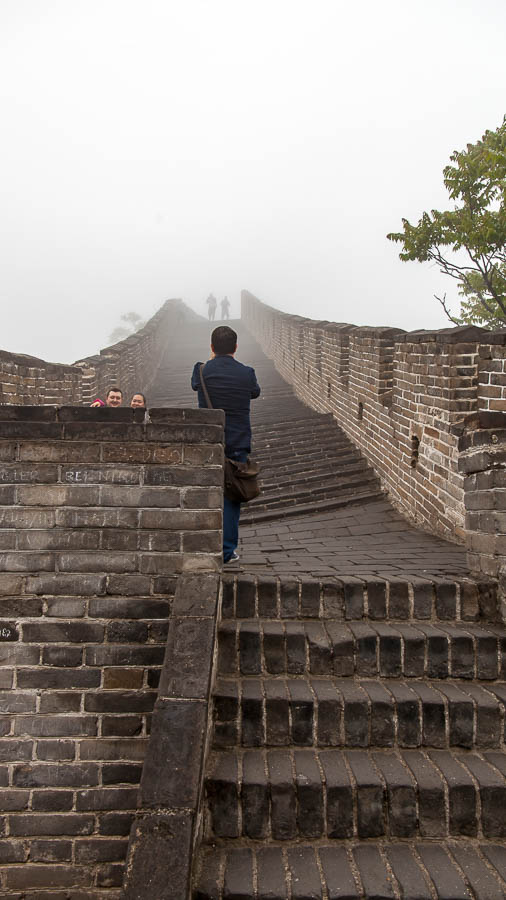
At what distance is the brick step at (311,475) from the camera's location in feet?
24.7

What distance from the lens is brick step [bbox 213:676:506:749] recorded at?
10.1 ft

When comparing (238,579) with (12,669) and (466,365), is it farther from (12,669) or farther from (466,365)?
(466,365)

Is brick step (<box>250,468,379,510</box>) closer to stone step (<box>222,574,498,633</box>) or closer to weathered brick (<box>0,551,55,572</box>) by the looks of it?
stone step (<box>222,574,498,633</box>)

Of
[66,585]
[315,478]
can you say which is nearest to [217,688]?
[66,585]

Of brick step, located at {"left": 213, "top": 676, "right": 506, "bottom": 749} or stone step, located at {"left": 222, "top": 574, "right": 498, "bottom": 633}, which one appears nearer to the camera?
brick step, located at {"left": 213, "top": 676, "right": 506, "bottom": 749}

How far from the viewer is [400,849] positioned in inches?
108

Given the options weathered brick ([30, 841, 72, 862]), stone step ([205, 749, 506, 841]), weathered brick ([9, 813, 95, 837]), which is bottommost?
weathered brick ([30, 841, 72, 862])

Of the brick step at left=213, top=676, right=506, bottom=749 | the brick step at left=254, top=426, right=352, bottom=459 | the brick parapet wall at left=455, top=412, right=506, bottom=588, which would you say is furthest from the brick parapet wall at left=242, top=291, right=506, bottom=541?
the brick step at left=213, top=676, right=506, bottom=749

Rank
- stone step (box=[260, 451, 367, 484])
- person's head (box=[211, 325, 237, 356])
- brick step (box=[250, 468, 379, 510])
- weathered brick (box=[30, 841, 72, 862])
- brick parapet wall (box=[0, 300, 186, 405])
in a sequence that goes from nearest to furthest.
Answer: weathered brick (box=[30, 841, 72, 862]) → person's head (box=[211, 325, 237, 356]) → brick parapet wall (box=[0, 300, 186, 405]) → brick step (box=[250, 468, 379, 510]) → stone step (box=[260, 451, 367, 484])

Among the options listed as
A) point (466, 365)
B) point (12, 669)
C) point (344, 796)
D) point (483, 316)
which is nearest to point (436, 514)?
point (466, 365)

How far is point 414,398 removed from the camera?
19.1 feet

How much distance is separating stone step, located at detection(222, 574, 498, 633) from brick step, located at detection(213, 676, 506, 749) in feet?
1.70

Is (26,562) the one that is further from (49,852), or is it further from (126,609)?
(49,852)

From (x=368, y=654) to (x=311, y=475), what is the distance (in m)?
4.49
